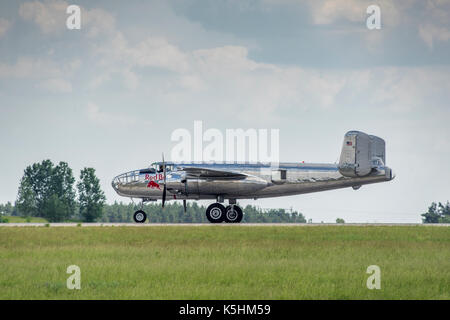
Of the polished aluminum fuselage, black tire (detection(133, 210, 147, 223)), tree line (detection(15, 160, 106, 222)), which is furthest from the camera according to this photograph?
tree line (detection(15, 160, 106, 222))

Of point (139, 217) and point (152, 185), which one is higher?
point (152, 185)

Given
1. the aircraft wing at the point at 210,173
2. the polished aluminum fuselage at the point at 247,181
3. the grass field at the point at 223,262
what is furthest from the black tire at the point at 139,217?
the grass field at the point at 223,262

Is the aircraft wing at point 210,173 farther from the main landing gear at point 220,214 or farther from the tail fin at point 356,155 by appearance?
the tail fin at point 356,155

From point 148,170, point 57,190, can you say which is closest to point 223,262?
point 148,170

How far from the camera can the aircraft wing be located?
44.0 meters

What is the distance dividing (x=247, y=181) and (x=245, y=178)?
0.26 m

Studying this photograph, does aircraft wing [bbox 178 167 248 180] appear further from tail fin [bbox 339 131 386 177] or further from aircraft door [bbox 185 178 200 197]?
tail fin [bbox 339 131 386 177]

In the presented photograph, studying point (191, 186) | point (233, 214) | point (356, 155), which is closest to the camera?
point (356, 155)

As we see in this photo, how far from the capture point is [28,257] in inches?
1041

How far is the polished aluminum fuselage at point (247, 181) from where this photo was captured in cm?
4497

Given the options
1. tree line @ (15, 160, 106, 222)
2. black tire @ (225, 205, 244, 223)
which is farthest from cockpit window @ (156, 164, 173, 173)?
tree line @ (15, 160, 106, 222)

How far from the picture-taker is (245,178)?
150ft

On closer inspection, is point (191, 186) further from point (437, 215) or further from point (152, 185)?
point (437, 215)
